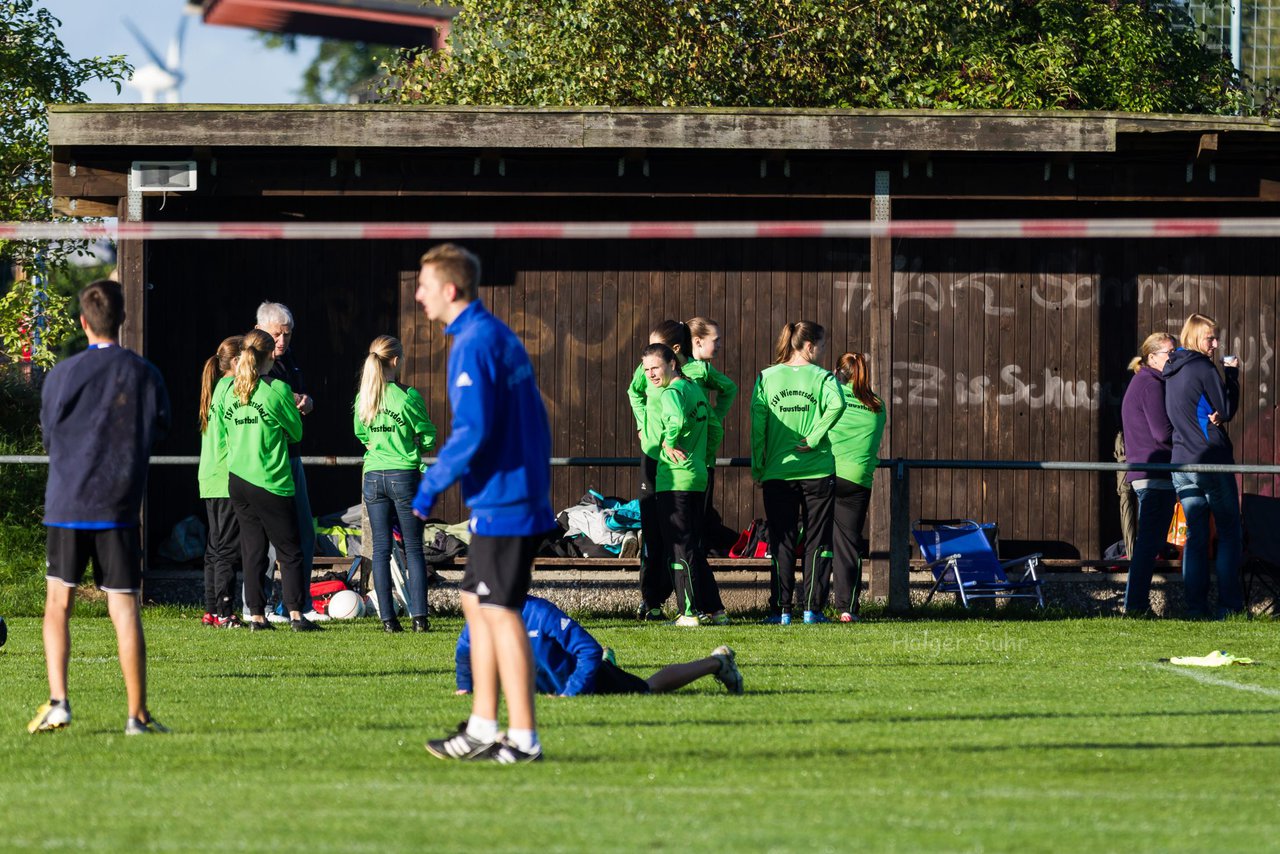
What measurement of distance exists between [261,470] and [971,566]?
5.59m

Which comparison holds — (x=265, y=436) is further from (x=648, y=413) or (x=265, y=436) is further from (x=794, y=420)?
Result: (x=794, y=420)

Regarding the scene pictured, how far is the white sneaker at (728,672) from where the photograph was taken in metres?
8.17

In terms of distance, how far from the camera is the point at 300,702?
811cm

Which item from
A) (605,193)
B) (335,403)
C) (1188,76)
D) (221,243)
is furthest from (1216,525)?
(1188,76)

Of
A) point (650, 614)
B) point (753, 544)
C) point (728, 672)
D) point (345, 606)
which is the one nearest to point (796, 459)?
point (650, 614)

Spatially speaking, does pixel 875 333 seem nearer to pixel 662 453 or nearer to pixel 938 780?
pixel 662 453

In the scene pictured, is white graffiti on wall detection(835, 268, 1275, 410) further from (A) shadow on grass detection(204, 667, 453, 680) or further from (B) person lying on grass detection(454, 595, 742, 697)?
(B) person lying on grass detection(454, 595, 742, 697)

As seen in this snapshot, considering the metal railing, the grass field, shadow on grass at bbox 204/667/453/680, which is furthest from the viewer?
the metal railing

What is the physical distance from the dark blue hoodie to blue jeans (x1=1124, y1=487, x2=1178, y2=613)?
0.33 meters

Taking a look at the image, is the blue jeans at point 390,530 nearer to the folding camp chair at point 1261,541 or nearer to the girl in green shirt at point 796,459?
the girl in green shirt at point 796,459

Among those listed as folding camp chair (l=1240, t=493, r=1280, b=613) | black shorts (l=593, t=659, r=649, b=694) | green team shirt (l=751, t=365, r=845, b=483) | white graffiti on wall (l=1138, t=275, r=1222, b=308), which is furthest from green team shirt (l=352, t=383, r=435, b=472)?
white graffiti on wall (l=1138, t=275, r=1222, b=308)

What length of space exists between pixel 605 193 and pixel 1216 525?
17.5ft

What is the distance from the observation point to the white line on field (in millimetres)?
8641

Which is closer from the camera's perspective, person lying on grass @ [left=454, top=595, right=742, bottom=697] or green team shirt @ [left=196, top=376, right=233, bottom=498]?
person lying on grass @ [left=454, top=595, right=742, bottom=697]
